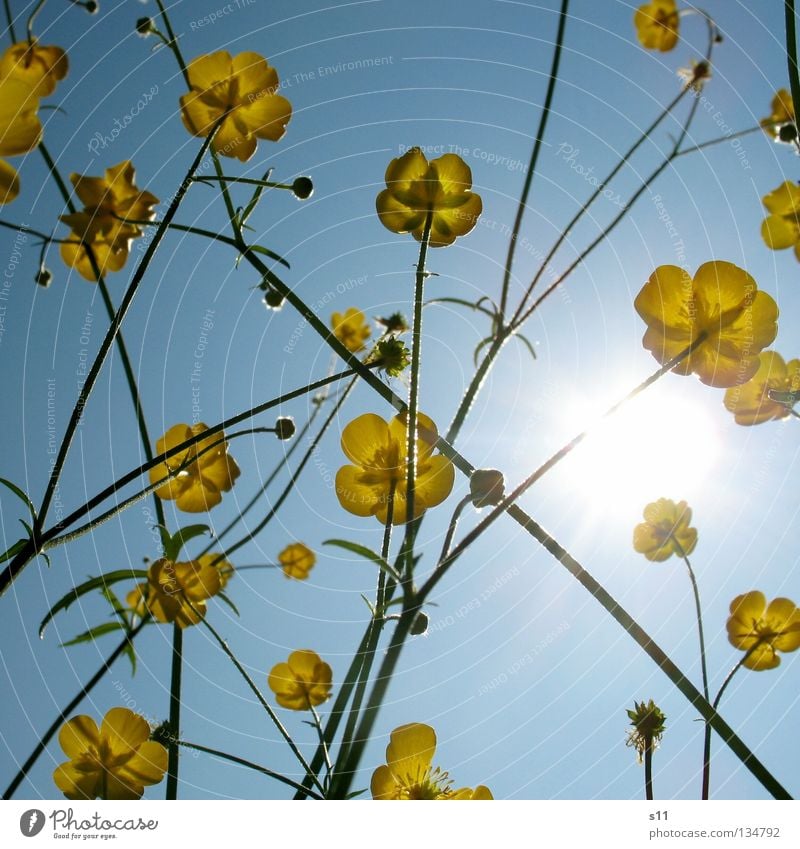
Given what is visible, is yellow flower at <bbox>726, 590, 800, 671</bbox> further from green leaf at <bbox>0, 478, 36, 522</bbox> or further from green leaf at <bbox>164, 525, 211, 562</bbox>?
green leaf at <bbox>0, 478, 36, 522</bbox>

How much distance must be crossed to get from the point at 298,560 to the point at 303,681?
440 mm

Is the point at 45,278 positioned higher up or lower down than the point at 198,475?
higher up

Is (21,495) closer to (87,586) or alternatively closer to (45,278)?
(87,586)

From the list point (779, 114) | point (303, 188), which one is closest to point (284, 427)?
point (303, 188)

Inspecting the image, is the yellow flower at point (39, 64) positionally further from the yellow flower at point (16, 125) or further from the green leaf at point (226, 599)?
the green leaf at point (226, 599)

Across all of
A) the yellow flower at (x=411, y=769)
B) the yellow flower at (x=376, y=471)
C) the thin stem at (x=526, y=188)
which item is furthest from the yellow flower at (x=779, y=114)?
the yellow flower at (x=411, y=769)

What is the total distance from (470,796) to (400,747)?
10 centimetres

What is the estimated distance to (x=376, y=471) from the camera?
2.76ft

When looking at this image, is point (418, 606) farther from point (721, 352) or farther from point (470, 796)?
point (721, 352)

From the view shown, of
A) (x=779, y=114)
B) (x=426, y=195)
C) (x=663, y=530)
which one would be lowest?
(x=663, y=530)

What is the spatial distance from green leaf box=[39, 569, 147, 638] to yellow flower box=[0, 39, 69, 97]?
0.72m

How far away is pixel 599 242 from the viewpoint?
3.19 feet

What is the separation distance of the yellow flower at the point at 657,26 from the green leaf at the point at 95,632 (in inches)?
60.3
